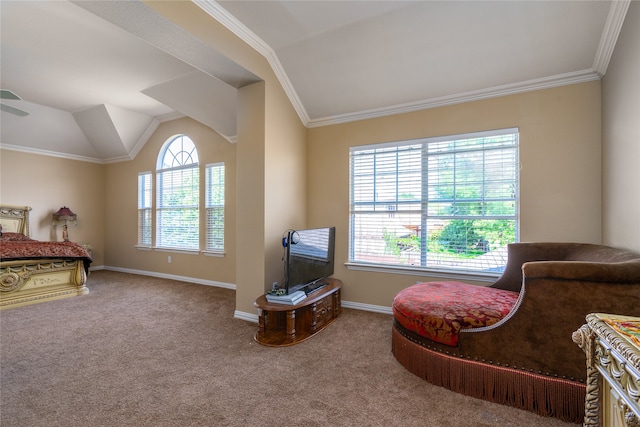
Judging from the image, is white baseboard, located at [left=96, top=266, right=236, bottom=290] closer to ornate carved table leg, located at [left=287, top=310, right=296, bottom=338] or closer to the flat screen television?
the flat screen television

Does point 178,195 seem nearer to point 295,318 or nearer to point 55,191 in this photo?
point 55,191

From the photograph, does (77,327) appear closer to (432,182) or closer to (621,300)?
(432,182)

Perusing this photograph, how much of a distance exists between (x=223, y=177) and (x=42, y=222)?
154 inches

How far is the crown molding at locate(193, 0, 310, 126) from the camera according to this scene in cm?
235

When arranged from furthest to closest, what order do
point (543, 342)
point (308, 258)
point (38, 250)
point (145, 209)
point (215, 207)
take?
point (145, 209) → point (215, 207) → point (38, 250) → point (308, 258) → point (543, 342)

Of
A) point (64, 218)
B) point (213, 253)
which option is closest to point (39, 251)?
point (64, 218)

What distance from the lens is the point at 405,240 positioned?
3.28 meters

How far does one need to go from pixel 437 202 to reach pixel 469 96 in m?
1.15

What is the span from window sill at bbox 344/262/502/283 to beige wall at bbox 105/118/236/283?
2.15 meters

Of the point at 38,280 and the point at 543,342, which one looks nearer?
the point at 543,342

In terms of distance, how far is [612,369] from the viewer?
84 centimetres

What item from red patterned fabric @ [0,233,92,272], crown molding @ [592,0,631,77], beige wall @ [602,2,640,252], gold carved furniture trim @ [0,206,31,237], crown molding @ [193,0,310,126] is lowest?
red patterned fabric @ [0,233,92,272]

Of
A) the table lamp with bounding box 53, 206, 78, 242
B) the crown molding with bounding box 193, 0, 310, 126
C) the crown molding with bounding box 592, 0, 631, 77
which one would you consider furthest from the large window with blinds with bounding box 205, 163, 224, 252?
the crown molding with bounding box 592, 0, 631, 77

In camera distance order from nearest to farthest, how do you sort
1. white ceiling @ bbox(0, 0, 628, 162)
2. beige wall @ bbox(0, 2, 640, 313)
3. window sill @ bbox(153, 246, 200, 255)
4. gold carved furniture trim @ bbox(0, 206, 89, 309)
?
beige wall @ bbox(0, 2, 640, 313) < white ceiling @ bbox(0, 0, 628, 162) < gold carved furniture trim @ bbox(0, 206, 89, 309) < window sill @ bbox(153, 246, 200, 255)
